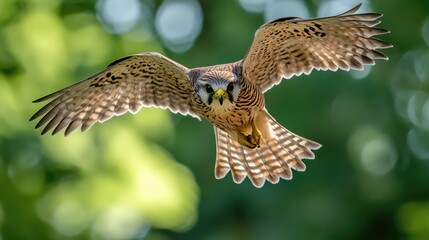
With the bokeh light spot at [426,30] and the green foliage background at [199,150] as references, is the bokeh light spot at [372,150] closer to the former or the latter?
the green foliage background at [199,150]

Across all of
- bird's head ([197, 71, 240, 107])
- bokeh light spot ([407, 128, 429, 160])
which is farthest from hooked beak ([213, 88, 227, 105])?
bokeh light spot ([407, 128, 429, 160])

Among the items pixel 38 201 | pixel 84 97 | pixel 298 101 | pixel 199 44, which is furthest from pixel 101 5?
pixel 84 97

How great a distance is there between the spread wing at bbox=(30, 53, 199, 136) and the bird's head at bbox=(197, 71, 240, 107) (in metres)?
0.41

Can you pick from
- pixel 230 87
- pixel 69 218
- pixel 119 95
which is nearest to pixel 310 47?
pixel 230 87

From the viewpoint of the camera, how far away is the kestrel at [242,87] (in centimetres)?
723

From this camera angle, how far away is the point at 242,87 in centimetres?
728

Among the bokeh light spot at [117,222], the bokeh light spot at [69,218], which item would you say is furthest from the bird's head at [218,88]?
the bokeh light spot at [69,218]

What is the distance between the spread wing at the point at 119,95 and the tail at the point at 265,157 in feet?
1.36

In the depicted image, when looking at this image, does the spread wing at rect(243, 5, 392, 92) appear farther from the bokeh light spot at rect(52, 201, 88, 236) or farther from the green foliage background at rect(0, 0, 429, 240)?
the bokeh light spot at rect(52, 201, 88, 236)

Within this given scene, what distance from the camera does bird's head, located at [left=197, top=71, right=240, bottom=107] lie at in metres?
7.11

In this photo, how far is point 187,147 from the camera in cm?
1467

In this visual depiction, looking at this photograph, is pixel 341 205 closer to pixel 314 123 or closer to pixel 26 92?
pixel 314 123

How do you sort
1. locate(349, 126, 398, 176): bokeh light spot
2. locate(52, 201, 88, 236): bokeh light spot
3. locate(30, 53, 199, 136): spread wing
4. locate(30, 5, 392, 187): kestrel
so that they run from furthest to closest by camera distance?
locate(349, 126, 398, 176): bokeh light spot, locate(52, 201, 88, 236): bokeh light spot, locate(30, 53, 199, 136): spread wing, locate(30, 5, 392, 187): kestrel

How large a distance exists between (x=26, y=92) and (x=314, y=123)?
4.61 meters
